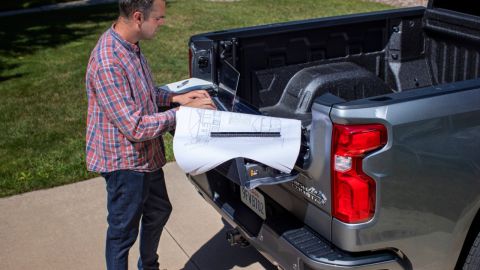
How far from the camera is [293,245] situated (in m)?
3.16

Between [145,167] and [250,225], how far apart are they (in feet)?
2.06

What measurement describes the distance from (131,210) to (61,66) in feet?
21.1

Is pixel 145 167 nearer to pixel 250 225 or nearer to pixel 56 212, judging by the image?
pixel 250 225

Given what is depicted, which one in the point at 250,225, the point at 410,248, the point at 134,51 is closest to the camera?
the point at 410,248

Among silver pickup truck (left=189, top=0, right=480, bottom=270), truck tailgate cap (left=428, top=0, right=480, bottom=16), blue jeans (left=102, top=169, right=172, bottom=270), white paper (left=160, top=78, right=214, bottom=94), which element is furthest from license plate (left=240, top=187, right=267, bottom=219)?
truck tailgate cap (left=428, top=0, right=480, bottom=16)

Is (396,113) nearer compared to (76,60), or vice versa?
(396,113)

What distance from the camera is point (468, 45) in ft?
15.1

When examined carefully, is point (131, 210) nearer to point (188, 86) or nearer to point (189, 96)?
point (189, 96)

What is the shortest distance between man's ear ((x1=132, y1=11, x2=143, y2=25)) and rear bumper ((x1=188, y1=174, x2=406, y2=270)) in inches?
45.6

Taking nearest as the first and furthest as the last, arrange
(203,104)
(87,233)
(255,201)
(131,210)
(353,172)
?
(353,172)
(203,104)
(131,210)
(255,201)
(87,233)

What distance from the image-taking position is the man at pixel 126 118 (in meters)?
3.17

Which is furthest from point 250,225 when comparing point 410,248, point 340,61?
point 340,61

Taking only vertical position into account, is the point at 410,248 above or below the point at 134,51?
below

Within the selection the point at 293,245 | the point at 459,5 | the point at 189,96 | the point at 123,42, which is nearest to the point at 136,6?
the point at 123,42
